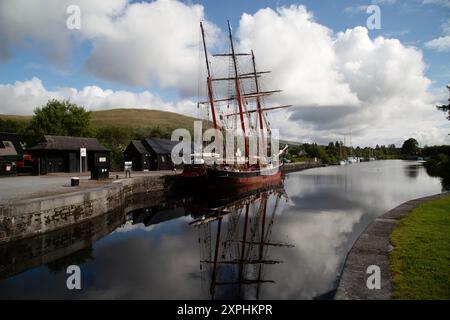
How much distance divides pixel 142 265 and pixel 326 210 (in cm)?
1633

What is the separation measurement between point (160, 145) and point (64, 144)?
616 inches

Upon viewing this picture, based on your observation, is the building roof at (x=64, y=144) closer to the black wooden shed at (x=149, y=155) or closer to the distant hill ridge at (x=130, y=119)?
the black wooden shed at (x=149, y=155)

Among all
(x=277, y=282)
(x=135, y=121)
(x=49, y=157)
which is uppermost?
(x=135, y=121)

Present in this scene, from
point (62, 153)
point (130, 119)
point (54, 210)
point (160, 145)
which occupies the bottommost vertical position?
point (54, 210)

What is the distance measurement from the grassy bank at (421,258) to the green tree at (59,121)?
192ft

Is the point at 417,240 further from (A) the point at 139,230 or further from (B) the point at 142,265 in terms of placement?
(A) the point at 139,230

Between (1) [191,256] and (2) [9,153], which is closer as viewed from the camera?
(1) [191,256]

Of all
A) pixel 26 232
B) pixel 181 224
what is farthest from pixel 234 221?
pixel 26 232

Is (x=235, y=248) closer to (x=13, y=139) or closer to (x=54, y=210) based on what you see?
(x=54, y=210)

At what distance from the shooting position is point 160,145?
52.7m

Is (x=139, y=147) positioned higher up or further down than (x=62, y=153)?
higher up

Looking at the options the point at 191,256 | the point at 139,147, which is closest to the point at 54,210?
the point at 191,256

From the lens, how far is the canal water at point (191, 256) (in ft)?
33.4

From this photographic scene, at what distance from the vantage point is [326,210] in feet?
80.1
